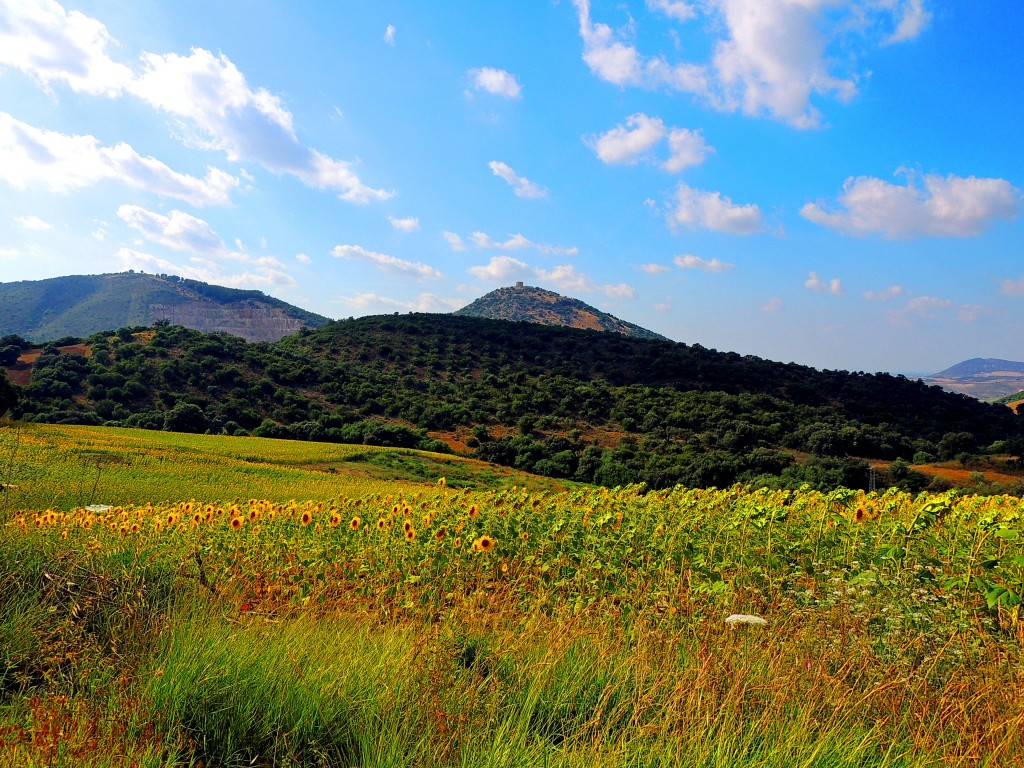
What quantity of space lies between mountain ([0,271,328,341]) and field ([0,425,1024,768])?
16530cm

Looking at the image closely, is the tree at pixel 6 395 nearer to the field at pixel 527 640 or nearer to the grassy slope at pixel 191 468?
the grassy slope at pixel 191 468

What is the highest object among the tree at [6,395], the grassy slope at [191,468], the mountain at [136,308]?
the mountain at [136,308]

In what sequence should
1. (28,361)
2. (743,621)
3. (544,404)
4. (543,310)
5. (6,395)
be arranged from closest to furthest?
(743,621)
(6,395)
(28,361)
(544,404)
(543,310)

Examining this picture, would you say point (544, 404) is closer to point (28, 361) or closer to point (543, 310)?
point (28, 361)

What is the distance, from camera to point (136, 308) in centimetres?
16125

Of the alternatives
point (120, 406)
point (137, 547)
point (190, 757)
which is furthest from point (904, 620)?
point (120, 406)

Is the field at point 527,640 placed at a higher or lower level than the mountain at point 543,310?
lower

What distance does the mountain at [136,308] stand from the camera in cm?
14850

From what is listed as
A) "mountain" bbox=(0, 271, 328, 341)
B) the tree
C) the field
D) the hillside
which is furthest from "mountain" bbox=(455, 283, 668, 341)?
the field

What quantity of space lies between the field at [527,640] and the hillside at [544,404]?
26.4m

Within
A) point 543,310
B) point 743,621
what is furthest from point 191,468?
point 543,310

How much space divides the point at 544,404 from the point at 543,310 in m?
96.4

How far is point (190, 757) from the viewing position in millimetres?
2352

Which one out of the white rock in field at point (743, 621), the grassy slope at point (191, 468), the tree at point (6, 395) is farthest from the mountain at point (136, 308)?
the white rock in field at point (743, 621)
